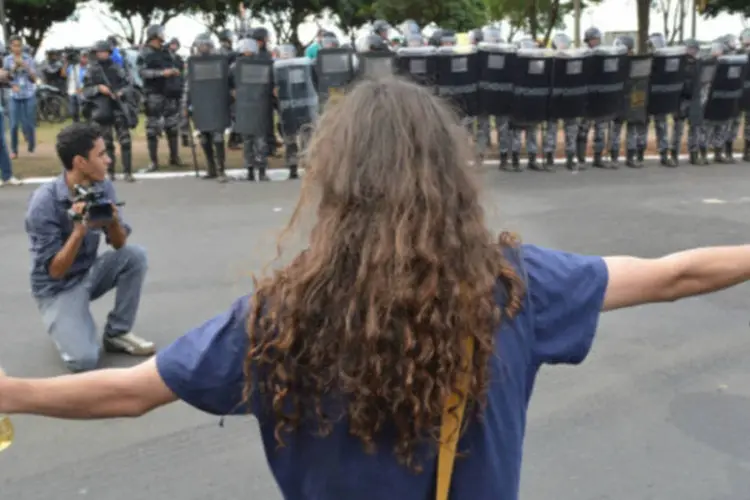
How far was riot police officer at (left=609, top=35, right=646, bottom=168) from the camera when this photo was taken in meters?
12.7

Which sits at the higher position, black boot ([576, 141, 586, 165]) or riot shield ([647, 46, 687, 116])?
riot shield ([647, 46, 687, 116])

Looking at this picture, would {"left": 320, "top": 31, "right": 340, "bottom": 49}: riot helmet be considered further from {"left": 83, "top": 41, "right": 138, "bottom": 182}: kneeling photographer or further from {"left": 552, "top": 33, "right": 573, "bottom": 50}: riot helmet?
{"left": 552, "top": 33, "right": 573, "bottom": 50}: riot helmet

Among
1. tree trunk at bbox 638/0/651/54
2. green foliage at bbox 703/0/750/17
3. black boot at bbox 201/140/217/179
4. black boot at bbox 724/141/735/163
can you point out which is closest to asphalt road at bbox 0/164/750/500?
black boot at bbox 201/140/217/179

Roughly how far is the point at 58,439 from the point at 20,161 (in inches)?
432

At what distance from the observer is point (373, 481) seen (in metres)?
1.52

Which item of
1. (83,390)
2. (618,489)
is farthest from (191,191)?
(83,390)

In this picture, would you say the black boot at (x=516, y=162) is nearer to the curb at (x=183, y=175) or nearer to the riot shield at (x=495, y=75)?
the curb at (x=183, y=175)

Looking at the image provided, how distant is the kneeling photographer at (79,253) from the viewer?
4.73 metres

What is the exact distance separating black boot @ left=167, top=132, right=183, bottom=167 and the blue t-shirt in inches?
466

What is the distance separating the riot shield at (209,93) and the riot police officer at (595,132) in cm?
490

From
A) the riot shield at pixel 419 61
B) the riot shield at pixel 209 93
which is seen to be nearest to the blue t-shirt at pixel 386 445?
the riot shield at pixel 419 61

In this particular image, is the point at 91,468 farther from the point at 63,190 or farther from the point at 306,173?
the point at 306,173

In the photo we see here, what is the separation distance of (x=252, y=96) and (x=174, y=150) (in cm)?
216

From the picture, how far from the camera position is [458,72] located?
11.6 meters
